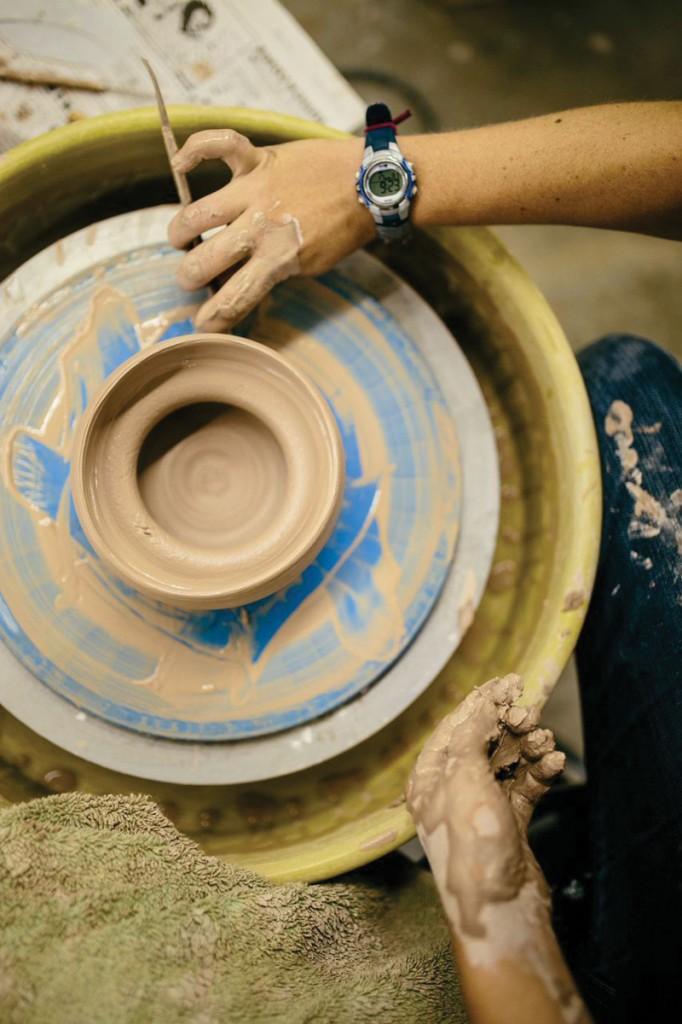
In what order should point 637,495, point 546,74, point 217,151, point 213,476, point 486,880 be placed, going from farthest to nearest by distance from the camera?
point 546,74 → point 637,495 → point 213,476 → point 217,151 → point 486,880

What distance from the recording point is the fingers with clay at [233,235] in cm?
107

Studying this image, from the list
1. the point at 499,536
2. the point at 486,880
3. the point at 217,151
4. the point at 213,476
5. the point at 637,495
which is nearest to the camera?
the point at 486,880

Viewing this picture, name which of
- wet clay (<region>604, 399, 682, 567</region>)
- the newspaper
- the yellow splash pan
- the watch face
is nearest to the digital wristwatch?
the watch face

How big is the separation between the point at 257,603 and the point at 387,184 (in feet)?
2.29

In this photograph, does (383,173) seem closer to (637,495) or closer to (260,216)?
(260,216)

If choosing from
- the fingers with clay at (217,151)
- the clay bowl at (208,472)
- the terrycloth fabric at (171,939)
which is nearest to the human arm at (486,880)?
the terrycloth fabric at (171,939)

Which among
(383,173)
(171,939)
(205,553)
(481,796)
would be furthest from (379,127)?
(171,939)

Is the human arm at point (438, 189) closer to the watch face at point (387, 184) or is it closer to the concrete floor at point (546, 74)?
the watch face at point (387, 184)

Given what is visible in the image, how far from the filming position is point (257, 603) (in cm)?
117

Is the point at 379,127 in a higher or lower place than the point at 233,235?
higher

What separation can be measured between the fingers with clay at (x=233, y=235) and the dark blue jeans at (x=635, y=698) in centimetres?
67

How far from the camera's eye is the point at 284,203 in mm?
1111

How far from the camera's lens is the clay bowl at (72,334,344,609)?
1010mm

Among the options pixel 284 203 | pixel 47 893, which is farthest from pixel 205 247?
pixel 47 893
